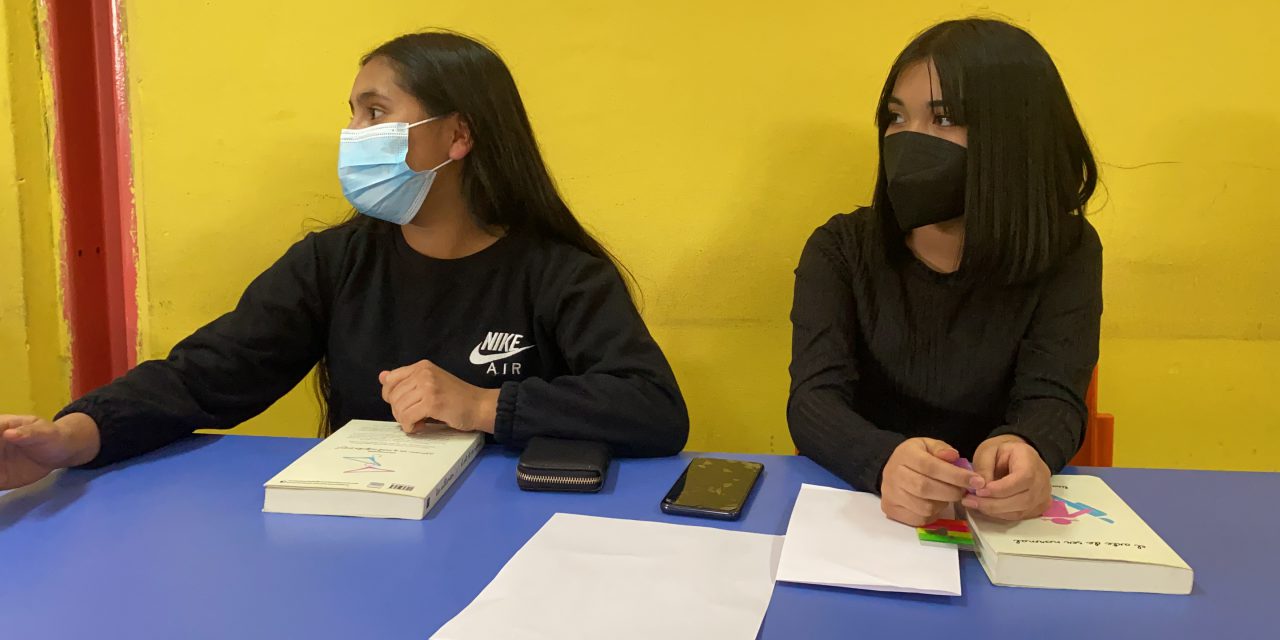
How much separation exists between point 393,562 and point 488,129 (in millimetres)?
708

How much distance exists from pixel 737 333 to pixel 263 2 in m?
1.08

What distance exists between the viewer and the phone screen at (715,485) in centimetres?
88

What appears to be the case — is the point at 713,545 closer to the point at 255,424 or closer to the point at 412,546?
the point at 412,546

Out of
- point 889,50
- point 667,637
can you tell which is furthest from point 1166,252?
point 667,637

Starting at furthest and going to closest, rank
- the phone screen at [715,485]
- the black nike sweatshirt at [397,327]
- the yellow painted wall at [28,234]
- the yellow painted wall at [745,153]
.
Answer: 1. the yellow painted wall at [28,234]
2. the yellow painted wall at [745,153]
3. the black nike sweatshirt at [397,327]
4. the phone screen at [715,485]

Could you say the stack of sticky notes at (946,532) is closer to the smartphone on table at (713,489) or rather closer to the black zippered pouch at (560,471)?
the smartphone on table at (713,489)

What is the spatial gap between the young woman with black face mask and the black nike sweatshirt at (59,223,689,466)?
0.26 meters

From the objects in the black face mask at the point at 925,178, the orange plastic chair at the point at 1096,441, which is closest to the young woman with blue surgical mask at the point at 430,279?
the black face mask at the point at 925,178

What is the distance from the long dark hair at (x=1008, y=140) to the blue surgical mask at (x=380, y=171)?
2.32ft

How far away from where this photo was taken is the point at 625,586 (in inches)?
27.7

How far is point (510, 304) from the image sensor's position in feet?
4.12

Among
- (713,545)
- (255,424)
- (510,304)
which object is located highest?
(510,304)

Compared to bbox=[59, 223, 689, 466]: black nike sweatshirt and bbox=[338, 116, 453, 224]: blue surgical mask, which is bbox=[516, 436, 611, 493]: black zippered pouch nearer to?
bbox=[59, 223, 689, 466]: black nike sweatshirt

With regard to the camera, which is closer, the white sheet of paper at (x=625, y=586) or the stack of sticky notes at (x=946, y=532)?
the white sheet of paper at (x=625, y=586)
